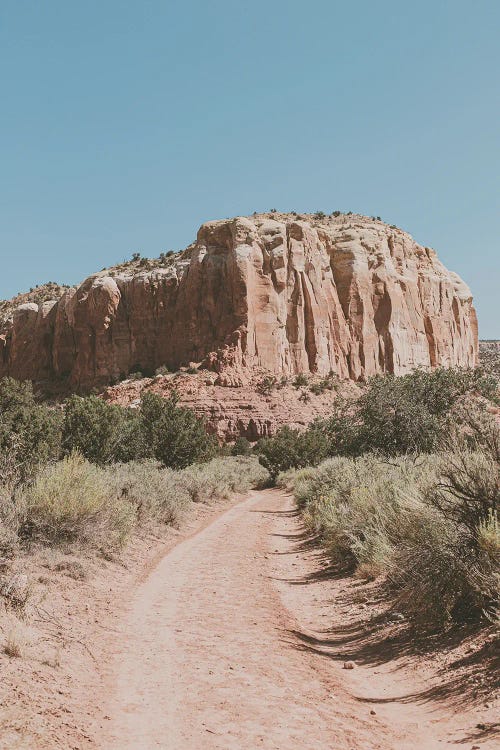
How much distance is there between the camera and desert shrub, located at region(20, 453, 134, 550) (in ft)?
30.5

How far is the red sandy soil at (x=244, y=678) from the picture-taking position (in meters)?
4.09

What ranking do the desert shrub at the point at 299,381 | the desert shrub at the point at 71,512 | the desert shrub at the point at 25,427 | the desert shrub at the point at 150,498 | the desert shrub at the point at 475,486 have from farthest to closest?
the desert shrub at the point at 299,381 < the desert shrub at the point at 25,427 < the desert shrub at the point at 150,498 < the desert shrub at the point at 71,512 < the desert shrub at the point at 475,486

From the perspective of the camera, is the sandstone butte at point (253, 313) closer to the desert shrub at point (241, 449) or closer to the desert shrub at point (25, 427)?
the desert shrub at point (241, 449)

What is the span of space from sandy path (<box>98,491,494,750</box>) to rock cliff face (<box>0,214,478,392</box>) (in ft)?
169

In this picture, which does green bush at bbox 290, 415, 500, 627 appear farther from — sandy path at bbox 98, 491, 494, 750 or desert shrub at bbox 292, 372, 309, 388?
desert shrub at bbox 292, 372, 309, 388

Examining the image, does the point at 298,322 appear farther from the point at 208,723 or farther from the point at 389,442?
the point at 208,723

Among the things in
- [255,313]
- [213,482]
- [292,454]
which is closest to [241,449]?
[292,454]

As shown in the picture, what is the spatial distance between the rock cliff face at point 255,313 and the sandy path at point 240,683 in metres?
51.6

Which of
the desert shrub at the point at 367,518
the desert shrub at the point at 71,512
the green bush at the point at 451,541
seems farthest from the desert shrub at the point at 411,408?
the green bush at the point at 451,541

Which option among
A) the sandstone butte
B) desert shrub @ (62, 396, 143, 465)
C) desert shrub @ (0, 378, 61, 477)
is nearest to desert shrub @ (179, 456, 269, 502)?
desert shrub @ (62, 396, 143, 465)

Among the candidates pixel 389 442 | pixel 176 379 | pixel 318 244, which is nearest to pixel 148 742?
pixel 389 442

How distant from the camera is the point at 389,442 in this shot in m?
22.1

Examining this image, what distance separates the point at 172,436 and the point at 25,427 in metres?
12.8

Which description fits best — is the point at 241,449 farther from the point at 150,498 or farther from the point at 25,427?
the point at 150,498
